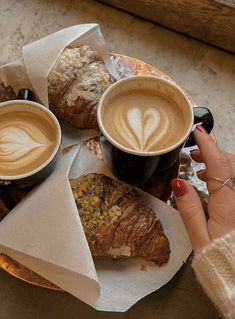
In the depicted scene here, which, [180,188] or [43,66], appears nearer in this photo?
[180,188]

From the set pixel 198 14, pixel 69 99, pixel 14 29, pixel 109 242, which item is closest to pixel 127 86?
pixel 69 99

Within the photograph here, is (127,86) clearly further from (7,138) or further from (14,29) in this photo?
(14,29)

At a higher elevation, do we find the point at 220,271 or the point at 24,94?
the point at 24,94

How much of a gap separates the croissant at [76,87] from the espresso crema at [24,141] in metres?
0.06

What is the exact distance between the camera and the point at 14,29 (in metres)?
1.16

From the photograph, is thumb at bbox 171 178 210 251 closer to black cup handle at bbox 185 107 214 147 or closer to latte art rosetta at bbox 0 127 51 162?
black cup handle at bbox 185 107 214 147

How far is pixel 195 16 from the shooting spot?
1072 millimetres

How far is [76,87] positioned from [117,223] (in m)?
0.23

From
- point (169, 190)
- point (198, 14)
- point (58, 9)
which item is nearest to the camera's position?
point (169, 190)

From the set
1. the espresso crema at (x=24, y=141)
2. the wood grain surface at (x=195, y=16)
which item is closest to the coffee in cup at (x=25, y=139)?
the espresso crema at (x=24, y=141)

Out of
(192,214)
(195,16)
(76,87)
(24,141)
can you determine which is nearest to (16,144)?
(24,141)

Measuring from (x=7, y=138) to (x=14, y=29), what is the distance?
21.4 inches

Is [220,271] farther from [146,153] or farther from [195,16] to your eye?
[195,16]

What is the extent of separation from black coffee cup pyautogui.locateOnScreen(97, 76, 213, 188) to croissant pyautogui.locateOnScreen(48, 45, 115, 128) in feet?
0.20
